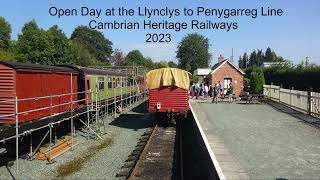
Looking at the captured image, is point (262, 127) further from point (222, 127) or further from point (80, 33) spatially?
point (80, 33)

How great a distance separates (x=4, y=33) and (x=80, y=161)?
79645 millimetres

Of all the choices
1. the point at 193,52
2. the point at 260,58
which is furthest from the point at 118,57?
the point at 260,58

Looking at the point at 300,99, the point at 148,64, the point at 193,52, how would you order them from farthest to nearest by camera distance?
the point at 148,64
the point at 193,52
the point at 300,99

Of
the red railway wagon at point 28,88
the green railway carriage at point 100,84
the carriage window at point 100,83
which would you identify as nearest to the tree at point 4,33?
the green railway carriage at point 100,84

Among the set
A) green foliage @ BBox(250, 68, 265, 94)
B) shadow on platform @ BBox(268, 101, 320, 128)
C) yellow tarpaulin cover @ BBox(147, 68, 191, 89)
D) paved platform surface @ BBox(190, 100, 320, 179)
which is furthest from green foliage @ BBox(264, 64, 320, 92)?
yellow tarpaulin cover @ BBox(147, 68, 191, 89)

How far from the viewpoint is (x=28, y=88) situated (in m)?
13.8

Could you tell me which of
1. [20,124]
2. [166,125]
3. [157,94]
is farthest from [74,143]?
[166,125]

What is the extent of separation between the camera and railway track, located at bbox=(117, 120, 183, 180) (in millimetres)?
11193

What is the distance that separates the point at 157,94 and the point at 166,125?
245 cm

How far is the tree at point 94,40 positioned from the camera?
120 meters

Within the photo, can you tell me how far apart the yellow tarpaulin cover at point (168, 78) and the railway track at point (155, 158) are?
7.46 feet

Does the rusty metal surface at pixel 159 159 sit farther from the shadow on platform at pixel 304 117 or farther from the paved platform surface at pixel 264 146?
the shadow on platform at pixel 304 117

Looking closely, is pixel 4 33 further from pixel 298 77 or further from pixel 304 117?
pixel 304 117

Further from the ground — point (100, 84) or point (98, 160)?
point (100, 84)
